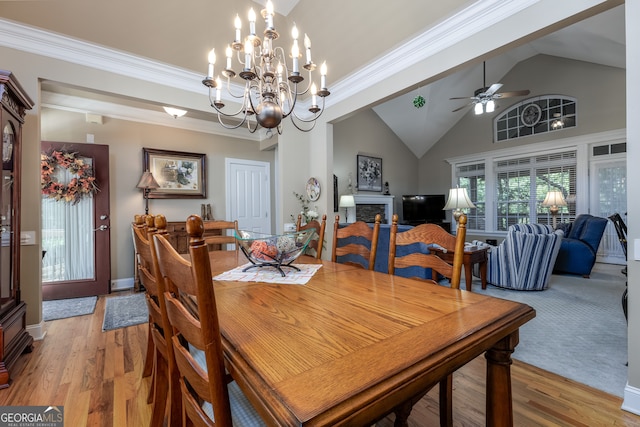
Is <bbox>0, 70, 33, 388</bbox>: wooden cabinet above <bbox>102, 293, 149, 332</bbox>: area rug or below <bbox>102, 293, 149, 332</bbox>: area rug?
above

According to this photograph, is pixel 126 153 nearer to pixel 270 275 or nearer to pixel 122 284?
pixel 122 284

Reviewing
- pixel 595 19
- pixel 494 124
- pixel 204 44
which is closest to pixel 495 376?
pixel 204 44

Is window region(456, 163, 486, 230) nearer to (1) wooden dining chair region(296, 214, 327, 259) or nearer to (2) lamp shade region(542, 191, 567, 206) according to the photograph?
(2) lamp shade region(542, 191, 567, 206)

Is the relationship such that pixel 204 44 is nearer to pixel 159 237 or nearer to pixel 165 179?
pixel 165 179

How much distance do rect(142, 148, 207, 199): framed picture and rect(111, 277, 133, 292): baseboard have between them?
125cm

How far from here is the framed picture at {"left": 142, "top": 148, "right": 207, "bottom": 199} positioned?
420cm

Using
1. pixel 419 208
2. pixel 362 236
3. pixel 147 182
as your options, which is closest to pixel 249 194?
pixel 147 182

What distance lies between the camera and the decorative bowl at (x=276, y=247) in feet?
4.94

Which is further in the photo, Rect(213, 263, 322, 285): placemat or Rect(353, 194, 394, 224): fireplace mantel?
Rect(353, 194, 394, 224): fireplace mantel

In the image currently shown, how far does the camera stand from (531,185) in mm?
6488

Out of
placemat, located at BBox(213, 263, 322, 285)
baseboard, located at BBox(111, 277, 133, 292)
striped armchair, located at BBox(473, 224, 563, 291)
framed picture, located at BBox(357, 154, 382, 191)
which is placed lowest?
baseboard, located at BBox(111, 277, 133, 292)

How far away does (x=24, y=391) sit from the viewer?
1.70m

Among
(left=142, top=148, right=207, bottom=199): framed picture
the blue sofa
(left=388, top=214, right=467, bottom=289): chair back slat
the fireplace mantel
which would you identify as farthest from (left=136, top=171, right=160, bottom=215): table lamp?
the blue sofa

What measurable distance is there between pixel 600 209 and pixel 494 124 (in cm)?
285
